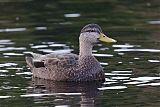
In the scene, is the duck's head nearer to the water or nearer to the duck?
the duck

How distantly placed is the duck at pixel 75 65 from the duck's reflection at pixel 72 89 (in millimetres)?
197

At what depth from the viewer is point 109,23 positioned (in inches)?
966

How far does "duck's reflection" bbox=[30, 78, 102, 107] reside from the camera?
619 inches

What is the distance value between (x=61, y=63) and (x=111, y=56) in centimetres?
212

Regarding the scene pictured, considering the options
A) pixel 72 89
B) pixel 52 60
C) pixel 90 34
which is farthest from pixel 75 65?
pixel 72 89

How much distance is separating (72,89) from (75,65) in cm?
124

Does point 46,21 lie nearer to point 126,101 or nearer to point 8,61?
point 8,61

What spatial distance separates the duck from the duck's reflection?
0.65 ft

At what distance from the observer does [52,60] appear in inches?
716

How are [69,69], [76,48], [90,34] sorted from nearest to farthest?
1. [69,69]
2. [90,34]
3. [76,48]

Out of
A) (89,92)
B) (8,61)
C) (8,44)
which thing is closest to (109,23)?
(8,44)

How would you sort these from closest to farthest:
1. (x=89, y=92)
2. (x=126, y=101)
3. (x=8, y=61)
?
1. (x=126, y=101)
2. (x=89, y=92)
3. (x=8, y=61)

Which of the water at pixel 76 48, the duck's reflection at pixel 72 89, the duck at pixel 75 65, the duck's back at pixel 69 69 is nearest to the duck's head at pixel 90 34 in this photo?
the duck at pixel 75 65

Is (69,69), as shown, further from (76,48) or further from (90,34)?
(76,48)
